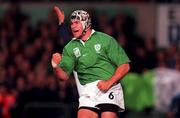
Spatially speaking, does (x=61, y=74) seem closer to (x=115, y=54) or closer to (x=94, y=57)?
(x=94, y=57)

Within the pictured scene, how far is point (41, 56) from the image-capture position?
59.3 feet

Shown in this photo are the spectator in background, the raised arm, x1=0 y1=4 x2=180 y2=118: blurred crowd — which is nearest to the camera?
the spectator in background

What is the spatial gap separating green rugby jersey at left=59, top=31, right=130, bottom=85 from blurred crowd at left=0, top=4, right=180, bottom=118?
5.11 meters

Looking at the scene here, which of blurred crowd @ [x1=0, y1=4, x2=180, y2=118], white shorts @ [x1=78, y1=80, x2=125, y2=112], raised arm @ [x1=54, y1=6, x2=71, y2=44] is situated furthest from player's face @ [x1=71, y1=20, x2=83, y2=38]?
blurred crowd @ [x1=0, y1=4, x2=180, y2=118]

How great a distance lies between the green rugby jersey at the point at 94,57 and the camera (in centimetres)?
1073

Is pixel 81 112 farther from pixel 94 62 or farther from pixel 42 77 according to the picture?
pixel 42 77

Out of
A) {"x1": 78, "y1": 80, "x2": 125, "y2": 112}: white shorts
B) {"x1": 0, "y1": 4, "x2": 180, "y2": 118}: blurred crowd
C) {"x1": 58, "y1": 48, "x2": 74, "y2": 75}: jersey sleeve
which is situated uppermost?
{"x1": 58, "y1": 48, "x2": 74, "y2": 75}: jersey sleeve

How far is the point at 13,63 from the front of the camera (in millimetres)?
17953

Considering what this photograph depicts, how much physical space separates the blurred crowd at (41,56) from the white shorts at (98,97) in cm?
523

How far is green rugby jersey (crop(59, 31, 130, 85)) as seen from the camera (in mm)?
10734

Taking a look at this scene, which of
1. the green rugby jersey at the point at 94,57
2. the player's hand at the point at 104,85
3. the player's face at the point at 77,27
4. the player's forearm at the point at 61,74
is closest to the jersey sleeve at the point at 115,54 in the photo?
the green rugby jersey at the point at 94,57

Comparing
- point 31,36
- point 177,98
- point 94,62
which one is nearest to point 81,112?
point 94,62

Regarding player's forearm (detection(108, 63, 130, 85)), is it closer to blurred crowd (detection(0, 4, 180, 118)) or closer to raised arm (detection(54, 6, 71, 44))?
raised arm (detection(54, 6, 71, 44))

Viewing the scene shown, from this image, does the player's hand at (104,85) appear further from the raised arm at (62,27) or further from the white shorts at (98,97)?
the raised arm at (62,27)
